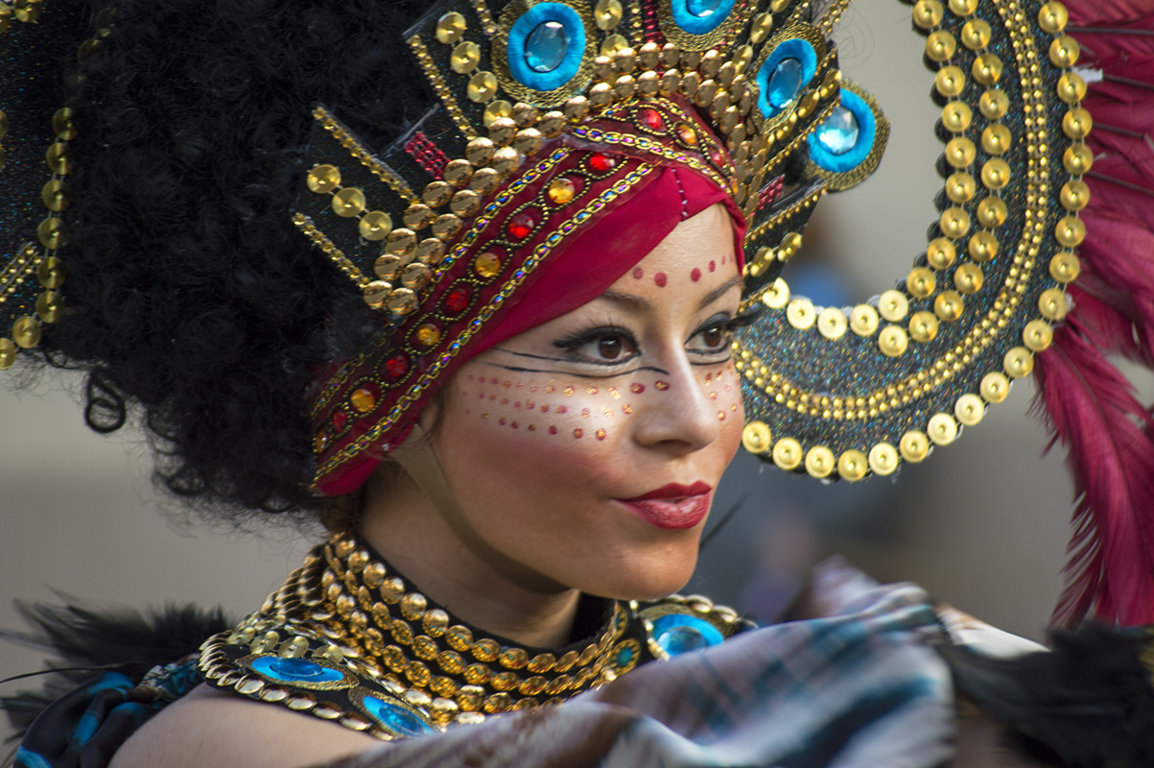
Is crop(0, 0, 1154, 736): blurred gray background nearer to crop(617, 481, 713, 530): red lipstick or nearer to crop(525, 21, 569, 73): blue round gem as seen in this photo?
crop(617, 481, 713, 530): red lipstick

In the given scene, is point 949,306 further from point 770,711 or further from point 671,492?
point 770,711

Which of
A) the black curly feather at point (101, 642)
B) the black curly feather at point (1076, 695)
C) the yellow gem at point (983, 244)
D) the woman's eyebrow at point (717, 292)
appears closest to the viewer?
the black curly feather at point (1076, 695)

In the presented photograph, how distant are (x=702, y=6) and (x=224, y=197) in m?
0.50

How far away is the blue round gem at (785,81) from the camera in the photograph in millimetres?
1304

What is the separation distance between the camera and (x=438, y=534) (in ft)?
4.17

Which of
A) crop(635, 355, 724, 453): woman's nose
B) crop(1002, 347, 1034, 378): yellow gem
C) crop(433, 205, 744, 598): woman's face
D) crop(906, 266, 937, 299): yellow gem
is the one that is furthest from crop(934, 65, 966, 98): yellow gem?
crop(635, 355, 724, 453): woman's nose

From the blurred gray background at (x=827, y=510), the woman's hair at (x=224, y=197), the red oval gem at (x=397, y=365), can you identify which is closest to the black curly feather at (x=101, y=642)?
the blurred gray background at (x=827, y=510)

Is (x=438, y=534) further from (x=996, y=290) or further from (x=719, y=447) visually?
(x=996, y=290)

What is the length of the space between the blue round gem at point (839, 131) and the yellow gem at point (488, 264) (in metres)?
0.60

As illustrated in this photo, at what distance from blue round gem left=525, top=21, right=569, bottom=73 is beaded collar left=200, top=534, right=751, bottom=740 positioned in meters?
0.52

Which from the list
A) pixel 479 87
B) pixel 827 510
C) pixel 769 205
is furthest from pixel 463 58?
pixel 827 510

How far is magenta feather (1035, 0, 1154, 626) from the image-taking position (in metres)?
1.60

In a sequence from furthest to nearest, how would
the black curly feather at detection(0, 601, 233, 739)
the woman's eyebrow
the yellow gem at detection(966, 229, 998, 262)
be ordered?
1. the yellow gem at detection(966, 229, 998, 262)
2. the black curly feather at detection(0, 601, 233, 739)
3. the woman's eyebrow

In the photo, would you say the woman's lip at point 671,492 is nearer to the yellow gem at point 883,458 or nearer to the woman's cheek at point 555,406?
the woman's cheek at point 555,406
